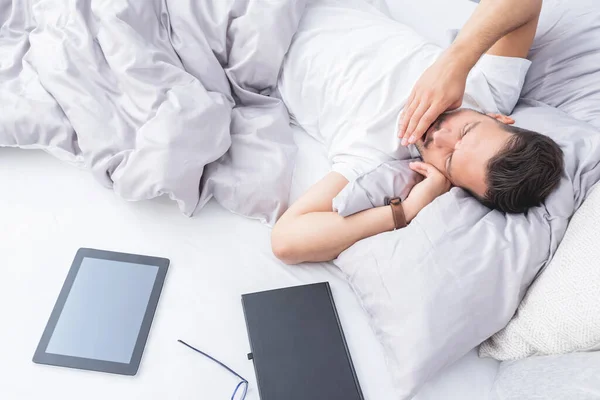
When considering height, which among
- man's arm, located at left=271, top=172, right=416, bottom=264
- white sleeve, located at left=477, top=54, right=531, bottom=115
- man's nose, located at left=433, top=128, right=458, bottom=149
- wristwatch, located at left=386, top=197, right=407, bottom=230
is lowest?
man's arm, located at left=271, top=172, right=416, bottom=264

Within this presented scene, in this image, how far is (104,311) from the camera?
983mm

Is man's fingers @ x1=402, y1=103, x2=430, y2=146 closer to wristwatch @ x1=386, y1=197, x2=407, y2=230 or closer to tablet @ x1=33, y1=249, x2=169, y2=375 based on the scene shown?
wristwatch @ x1=386, y1=197, x2=407, y2=230

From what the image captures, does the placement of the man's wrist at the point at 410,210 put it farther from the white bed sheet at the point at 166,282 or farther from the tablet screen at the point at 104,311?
the tablet screen at the point at 104,311

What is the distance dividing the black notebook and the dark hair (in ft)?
1.38

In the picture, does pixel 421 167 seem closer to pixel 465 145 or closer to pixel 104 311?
pixel 465 145

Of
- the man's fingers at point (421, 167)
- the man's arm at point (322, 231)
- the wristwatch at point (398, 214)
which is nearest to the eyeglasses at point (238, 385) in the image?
the man's arm at point (322, 231)

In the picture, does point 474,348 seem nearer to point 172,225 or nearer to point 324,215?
point 324,215

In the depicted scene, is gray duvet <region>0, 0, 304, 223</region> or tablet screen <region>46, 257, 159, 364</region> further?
gray duvet <region>0, 0, 304, 223</region>

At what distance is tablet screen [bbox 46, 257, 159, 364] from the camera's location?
930 millimetres

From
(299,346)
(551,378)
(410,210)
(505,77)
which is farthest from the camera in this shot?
(505,77)

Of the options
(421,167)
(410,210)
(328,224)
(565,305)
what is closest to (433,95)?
(421,167)

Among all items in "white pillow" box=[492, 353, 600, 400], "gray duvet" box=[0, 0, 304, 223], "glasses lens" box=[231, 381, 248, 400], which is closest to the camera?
"white pillow" box=[492, 353, 600, 400]

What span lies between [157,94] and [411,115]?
603mm

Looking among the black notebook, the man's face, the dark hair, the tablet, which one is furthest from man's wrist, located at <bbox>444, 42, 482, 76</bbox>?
the tablet
